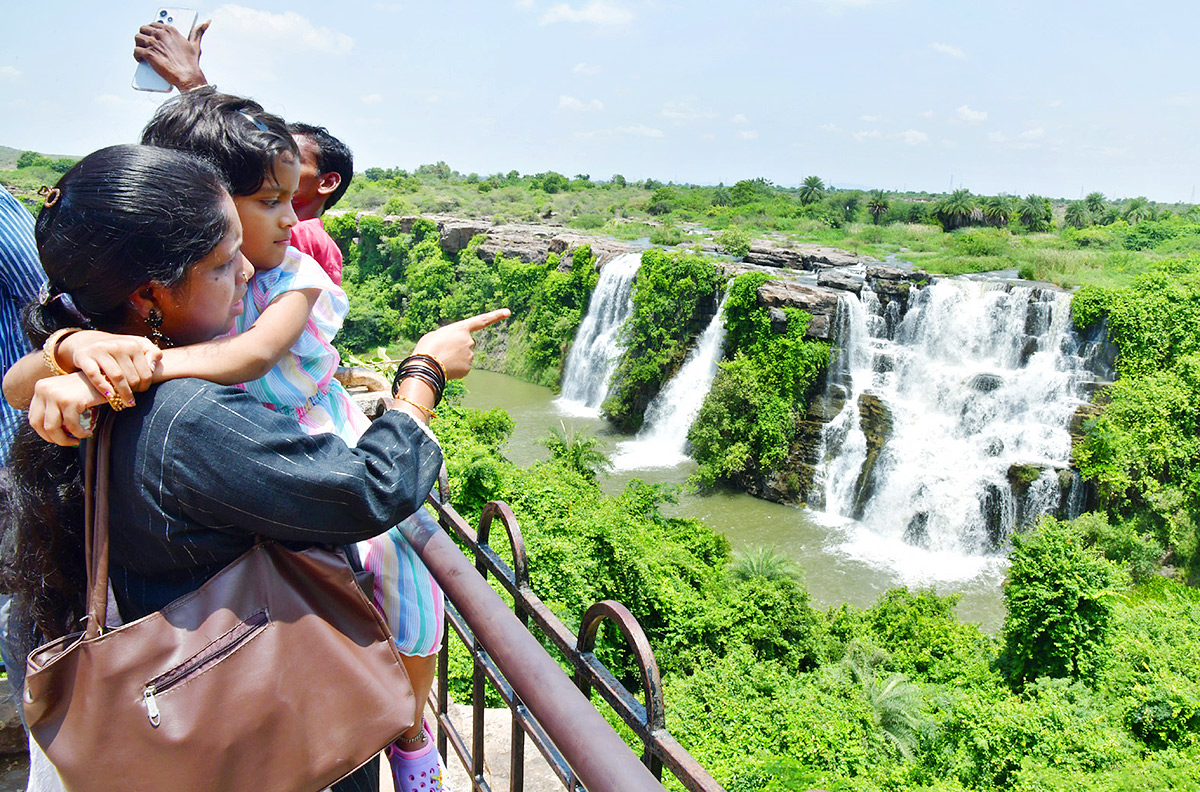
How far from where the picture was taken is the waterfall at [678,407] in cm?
1950

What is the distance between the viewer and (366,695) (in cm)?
114

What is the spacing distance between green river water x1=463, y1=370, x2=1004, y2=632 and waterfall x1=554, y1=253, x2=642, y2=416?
139 cm

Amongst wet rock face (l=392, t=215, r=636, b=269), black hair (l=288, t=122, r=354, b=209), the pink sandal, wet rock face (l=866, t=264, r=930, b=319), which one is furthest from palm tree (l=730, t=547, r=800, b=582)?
wet rock face (l=392, t=215, r=636, b=269)

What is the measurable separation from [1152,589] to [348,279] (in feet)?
109

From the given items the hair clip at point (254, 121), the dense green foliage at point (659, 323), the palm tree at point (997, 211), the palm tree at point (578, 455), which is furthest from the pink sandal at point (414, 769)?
the palm tree at point (997, 211)

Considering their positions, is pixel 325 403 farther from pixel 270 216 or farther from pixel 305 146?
pixel 305 146

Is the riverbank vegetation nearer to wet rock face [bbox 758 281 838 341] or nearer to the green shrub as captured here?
the green shrub

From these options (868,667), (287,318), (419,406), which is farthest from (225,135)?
(868,667)

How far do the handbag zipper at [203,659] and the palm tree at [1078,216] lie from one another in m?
42.9

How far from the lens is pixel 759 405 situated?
17719mm

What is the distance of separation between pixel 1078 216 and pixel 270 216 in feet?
145

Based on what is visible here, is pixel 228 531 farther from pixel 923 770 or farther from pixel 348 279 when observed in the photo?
pixel 348 279

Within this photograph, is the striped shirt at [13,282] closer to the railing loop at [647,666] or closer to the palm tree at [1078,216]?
the railing loop at [647,666]

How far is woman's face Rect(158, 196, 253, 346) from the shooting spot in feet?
3.75
